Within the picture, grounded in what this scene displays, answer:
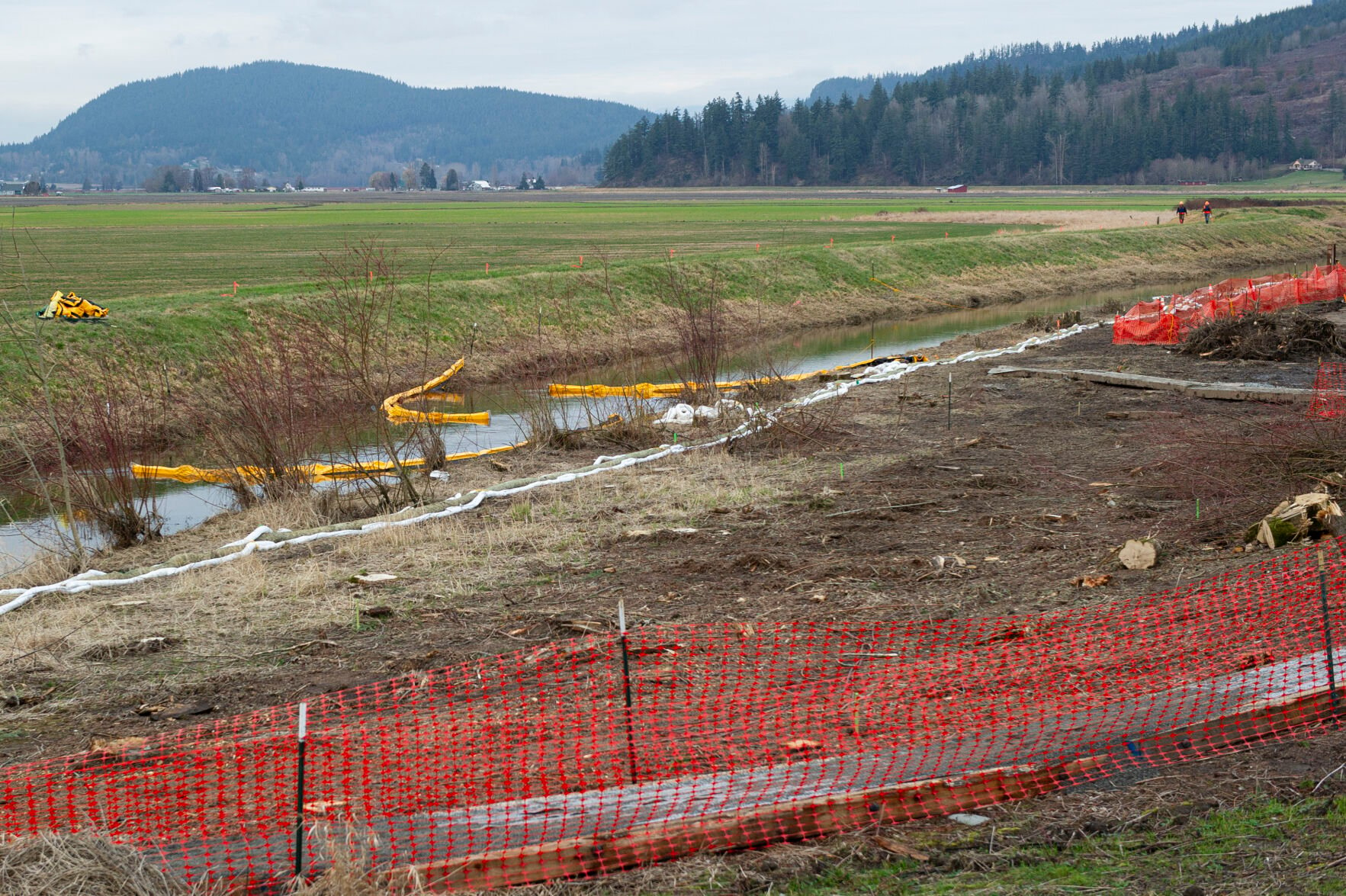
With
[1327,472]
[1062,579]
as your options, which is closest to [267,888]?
[1062,579]

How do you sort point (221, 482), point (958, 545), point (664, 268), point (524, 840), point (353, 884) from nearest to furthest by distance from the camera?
point (353, 884) → point (524, 840) → point (958, 545) → point (221, 482) → point (664, 268)

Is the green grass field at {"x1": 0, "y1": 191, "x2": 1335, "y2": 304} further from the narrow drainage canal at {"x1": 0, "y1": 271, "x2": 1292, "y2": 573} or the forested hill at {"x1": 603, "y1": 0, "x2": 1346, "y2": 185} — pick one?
the forested hill at {"x1": 603, "y1": 0, "x2": 1346, "y2": 185}

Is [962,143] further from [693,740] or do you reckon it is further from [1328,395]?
[693,740]

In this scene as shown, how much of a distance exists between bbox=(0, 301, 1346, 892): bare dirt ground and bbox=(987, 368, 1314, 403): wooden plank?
1.27 metres

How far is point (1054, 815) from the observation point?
206 inches

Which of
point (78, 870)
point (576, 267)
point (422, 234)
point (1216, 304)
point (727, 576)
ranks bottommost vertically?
point (727, 576)

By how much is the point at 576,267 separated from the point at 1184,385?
69.5 feet

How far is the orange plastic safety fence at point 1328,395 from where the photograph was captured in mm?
14260

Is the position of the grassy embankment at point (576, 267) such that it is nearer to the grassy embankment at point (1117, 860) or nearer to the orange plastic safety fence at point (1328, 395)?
the orange plastic safety fence at point (1328, 395)

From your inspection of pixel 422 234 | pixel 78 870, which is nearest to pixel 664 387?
pixel 78 870

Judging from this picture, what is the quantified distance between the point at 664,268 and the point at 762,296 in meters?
3.18

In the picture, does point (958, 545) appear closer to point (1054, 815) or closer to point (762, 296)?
point (1054, 815)

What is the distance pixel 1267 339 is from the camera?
805 inches

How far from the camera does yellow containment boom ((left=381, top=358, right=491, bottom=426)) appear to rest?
1650cm
